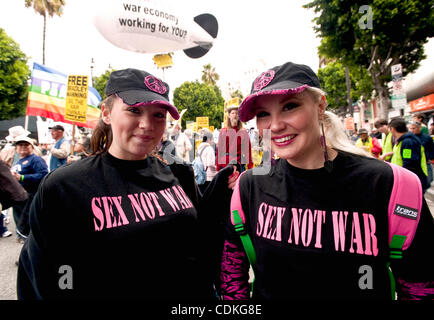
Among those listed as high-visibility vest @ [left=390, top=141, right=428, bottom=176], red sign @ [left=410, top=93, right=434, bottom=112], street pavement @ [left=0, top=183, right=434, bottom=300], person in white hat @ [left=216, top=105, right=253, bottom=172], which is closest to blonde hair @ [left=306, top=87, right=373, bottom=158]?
person in white hat @ [left=216, top=105, right=253, bottom=172]

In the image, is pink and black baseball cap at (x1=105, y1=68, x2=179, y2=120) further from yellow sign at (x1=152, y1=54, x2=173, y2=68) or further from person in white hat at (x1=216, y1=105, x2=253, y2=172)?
person in white hat at (x1=216, y1=105, x2=253, y2=172)

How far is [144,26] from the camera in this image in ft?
7.04

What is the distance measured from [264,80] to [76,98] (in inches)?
166

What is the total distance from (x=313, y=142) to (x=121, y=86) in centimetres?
111

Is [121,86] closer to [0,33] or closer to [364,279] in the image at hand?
[364,279]

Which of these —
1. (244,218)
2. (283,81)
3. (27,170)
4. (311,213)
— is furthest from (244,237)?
(27,170)

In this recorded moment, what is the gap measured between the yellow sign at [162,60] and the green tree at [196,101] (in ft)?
127

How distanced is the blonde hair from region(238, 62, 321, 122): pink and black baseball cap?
0.16 feet

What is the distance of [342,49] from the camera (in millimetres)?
11250

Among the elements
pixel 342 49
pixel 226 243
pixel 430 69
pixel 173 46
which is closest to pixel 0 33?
pixel 342 49

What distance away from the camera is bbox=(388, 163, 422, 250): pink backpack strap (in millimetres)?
1156

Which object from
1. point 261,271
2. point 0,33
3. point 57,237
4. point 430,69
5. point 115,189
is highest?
point 0,33

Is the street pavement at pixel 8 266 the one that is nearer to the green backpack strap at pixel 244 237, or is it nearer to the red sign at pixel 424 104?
the green backpack strap at pixel 244 237
